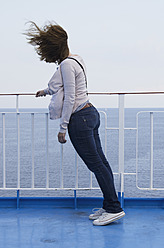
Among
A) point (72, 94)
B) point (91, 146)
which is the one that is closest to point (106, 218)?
→ point (91, 146)

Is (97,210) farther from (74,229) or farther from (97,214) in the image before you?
(74,229)

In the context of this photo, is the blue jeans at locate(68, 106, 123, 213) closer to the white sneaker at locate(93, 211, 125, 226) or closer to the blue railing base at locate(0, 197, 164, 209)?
the white sneaker at locate(93, 211, 125, 226)

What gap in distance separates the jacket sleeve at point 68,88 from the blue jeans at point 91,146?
0.10 m

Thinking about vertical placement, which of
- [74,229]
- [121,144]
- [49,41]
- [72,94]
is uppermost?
[49,41]

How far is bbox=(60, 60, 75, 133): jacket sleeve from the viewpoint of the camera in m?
2.54

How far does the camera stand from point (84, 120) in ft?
8.73

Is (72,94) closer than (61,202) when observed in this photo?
Yes

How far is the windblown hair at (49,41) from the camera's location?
2607mm

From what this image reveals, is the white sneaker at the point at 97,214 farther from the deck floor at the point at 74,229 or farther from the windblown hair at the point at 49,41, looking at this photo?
the windblown hair at the point at 49,41

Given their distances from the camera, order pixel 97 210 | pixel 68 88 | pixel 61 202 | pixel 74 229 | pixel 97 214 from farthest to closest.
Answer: pixel 61 202
pixel 97 210
pixel 97 214
pixel 74 229
pixel 68 88

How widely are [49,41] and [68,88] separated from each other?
0.34 m

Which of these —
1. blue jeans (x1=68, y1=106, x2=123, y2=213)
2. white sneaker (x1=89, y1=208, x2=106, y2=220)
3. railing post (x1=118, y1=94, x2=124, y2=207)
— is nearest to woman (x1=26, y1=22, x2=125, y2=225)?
blue jeans (x1=68, y1=106, x2=123, y2=213)

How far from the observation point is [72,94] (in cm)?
255

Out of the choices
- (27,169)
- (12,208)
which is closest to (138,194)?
(12,208)
